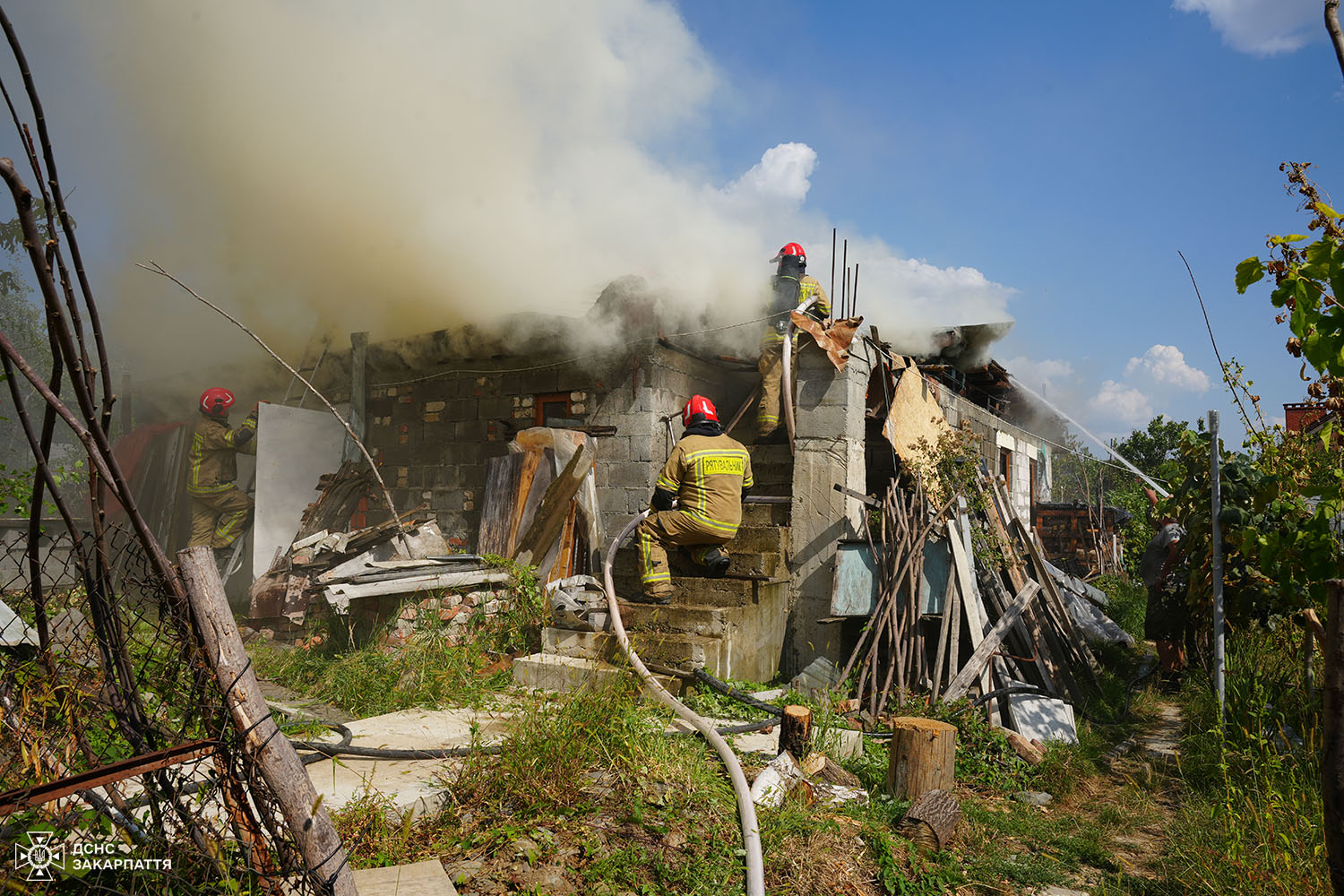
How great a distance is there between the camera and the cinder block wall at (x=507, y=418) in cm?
826

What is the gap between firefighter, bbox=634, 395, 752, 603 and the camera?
255 inches

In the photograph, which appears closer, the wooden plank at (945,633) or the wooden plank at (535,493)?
the wooden plank at (945,633)

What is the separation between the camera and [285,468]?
970 centimetres

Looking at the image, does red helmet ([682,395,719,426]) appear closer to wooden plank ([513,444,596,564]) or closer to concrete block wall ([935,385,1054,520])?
wooden plank ([513,444,596,564])

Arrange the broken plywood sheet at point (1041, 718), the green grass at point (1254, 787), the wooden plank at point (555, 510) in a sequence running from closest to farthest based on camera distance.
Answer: the green grass at point (1254, 787), the broken plywood sheet at point (1041, 718), the wooden plank at point (555, 510)

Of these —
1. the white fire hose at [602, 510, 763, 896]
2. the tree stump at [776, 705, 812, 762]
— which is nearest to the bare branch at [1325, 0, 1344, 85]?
the white fire hose at [602, 510, 763, 896]

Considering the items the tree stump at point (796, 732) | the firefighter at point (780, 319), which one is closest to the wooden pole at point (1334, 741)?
the tree stump at point (796, 732)

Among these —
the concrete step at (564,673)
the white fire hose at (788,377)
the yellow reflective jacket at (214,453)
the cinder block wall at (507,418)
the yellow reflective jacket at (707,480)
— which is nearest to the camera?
the concrete step at (564,673)

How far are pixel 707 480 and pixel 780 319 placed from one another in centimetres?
246

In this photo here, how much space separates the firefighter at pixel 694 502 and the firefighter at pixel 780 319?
1478 millimetres

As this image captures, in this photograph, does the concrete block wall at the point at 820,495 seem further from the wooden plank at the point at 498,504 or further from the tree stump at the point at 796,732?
the wooden plank at the point at 498,504

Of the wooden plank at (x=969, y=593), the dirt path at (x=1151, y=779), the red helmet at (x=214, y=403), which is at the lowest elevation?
the dirt path at (x=1151, y=779)

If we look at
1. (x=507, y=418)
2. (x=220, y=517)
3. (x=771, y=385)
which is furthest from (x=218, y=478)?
(x=771, y=385)

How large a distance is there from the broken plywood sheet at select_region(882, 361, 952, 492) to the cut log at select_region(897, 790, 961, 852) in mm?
3524
